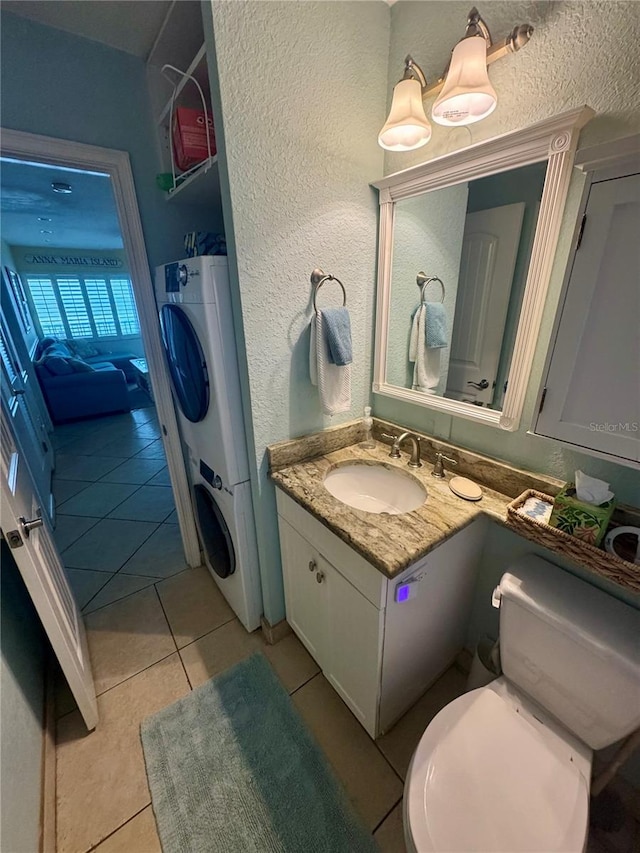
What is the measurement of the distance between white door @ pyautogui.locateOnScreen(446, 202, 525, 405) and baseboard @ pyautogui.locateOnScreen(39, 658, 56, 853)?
1.92 meters

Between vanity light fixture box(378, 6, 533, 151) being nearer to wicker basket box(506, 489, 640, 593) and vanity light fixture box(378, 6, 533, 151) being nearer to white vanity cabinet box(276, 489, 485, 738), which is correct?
wicker basket box(506, 489, 640, 593)

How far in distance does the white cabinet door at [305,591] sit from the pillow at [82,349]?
21.5 feet

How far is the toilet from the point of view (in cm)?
74

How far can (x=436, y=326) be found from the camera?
131cm

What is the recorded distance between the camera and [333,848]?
99 cm

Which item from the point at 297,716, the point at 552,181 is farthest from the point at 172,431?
the point at 552,181

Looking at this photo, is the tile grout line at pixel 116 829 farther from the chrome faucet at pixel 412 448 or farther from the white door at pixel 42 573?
the chrome faucet at pixel 412 448

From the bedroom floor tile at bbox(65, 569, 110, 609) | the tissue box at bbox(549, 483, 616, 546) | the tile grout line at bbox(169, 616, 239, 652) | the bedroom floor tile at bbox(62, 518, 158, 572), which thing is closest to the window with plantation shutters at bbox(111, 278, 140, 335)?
the bedroom floor tile at bbox(62, 518, 158, 572)

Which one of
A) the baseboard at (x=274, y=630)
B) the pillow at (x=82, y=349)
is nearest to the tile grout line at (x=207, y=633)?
the baseboard at (x=274, y=630)

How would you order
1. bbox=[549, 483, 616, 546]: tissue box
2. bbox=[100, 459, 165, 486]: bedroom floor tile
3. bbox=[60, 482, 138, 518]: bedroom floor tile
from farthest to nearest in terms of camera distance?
1. bbox=[100, 459, 165, 486]: bedroom floor tile
2. bbox=[60, 482, 138, 518]: bedroom floor tile
3. bbox=[549, 483, 616, 546]: tissue box

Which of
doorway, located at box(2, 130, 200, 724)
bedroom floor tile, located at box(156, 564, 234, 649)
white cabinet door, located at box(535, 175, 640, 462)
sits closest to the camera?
white cabinet door, located at box(535, 175, 640, 462)

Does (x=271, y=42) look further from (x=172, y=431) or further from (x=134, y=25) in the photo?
(x=172, y=431)

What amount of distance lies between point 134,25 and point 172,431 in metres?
1.58

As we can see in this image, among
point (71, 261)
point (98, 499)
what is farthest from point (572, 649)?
Answer: point (71, 261)
